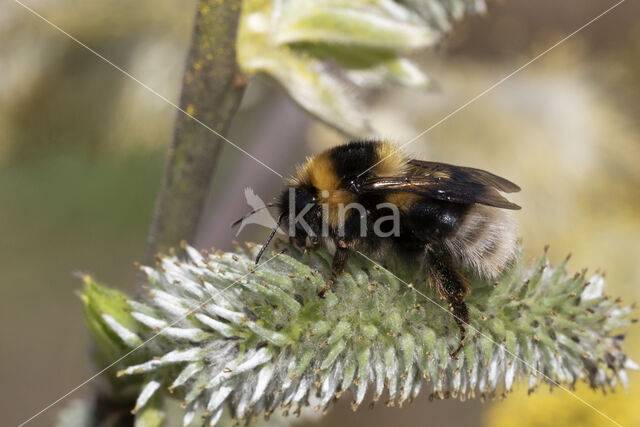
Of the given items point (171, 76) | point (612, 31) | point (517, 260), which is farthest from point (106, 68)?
point (612, 31)

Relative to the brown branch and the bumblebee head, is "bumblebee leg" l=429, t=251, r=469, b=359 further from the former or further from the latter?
the brown branch

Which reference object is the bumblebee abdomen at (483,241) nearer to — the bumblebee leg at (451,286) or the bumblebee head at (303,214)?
the bumblebee leg at (451,286)

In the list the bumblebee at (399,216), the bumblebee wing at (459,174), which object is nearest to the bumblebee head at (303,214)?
the bumblebee at (399,216)

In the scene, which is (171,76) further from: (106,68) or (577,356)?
(577,356)

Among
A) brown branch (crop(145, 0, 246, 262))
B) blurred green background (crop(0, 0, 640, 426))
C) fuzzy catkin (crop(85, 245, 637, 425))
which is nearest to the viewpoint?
fuzzy catkin (crop(85, 245, 637, 425))

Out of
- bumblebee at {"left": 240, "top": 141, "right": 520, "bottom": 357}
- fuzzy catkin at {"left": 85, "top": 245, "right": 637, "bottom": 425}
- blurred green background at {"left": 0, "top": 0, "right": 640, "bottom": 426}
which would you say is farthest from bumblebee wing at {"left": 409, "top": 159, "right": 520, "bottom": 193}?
blurred green background at {"left": 0, "top": 0, "right": 640, "bottom": 426}

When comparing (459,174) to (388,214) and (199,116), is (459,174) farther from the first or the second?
(199,116)

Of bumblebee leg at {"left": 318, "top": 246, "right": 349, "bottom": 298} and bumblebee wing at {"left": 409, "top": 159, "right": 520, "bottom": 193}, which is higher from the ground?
bumblebee wing at {"left": 409, "top": 159, "right": 520, "bottom": 193}

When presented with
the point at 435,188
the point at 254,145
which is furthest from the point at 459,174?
the point at 254,145

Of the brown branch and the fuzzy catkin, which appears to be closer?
the fuzzy catkin
